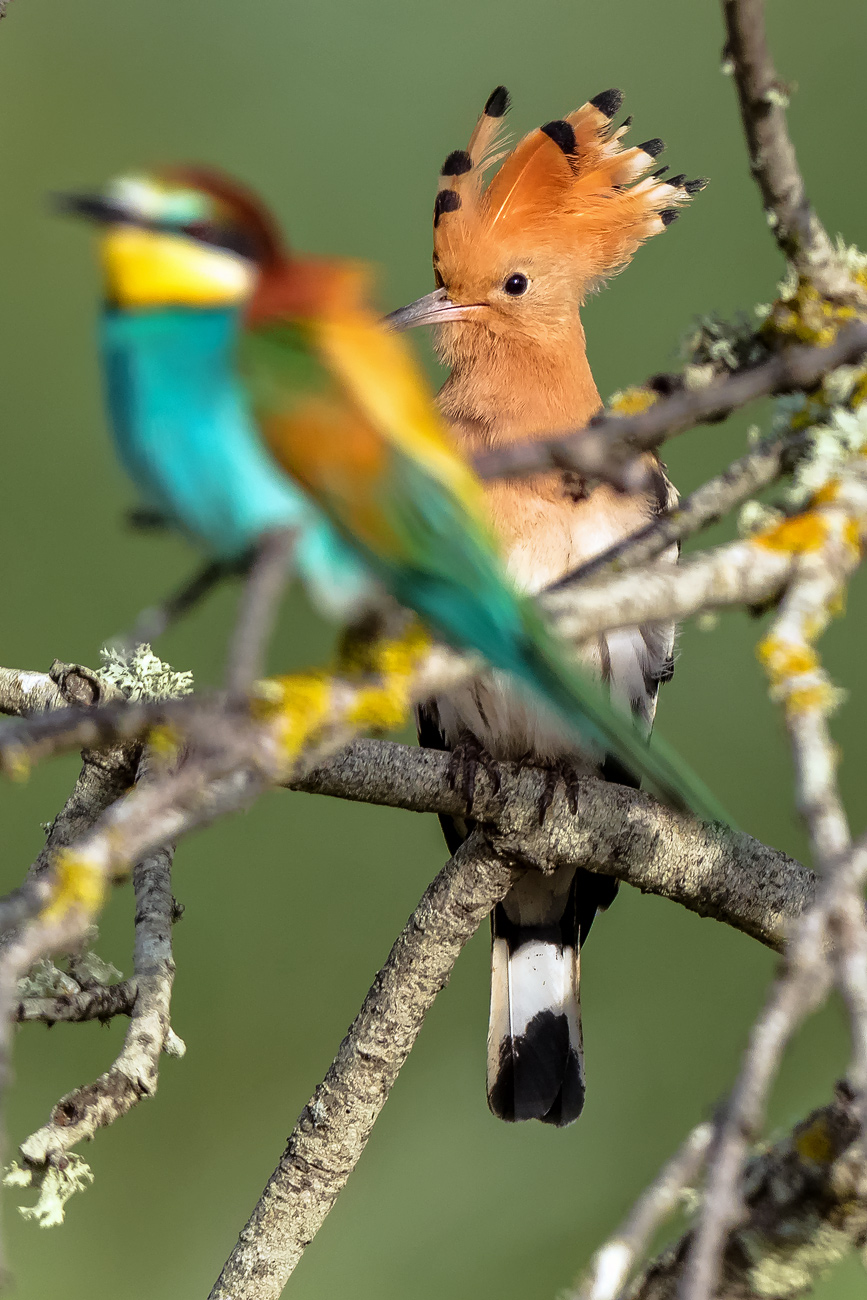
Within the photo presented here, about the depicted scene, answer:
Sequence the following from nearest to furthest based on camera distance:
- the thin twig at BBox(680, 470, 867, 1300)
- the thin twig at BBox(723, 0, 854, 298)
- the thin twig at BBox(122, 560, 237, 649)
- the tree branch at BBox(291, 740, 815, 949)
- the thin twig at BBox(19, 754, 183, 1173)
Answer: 1. the thin twig at BBox(680, 470, 867, 1300)
2. the thin twig at BBox(122, 560, 237, 649)
3. the thin twig at BBox(723, 0, 854, 298)
4. the thin twig at BBox(19, 754, 183, 1173)
5. the tree branch at BBox(291, 740, 815, 949)

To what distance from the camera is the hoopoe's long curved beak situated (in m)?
1.67

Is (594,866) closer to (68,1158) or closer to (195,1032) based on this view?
(68,1158)

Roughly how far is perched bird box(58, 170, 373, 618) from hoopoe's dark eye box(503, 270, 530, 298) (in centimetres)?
118

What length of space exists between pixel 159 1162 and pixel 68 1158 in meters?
2.52

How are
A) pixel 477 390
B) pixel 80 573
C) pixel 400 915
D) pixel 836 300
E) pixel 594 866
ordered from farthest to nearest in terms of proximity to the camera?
pixel 400 915
pixel 80 573
pixel 477 390
pixel 594 866
pixel 836 300

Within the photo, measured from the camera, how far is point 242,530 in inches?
24.0

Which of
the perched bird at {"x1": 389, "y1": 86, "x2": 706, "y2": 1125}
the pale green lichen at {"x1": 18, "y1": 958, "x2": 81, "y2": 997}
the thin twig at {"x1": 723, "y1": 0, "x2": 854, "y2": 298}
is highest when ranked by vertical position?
the perched bird at {"x1": 389, "y1": 86, "x2": 706, "y2": 1125}

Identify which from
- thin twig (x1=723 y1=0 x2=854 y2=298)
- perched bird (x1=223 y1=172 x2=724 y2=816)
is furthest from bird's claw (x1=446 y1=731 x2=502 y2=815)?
perched bird (x1=223 y1=172 x2=724 y2=816)

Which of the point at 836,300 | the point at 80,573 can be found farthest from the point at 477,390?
the point at 80,573

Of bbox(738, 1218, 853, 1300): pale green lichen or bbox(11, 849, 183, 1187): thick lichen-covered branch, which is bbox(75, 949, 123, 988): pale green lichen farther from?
bbox(738, 1218, 853, 1300): pale green lichen

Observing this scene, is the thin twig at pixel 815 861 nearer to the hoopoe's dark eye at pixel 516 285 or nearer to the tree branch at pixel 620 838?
the tree branch at pixel 620 838

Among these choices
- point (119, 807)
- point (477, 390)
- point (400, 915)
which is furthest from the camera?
point (400, 915)

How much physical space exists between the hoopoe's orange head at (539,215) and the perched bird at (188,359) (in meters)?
0.94

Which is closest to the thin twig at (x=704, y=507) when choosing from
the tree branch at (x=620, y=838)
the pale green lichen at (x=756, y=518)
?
the pale green lichen at (x=756, y=518)
